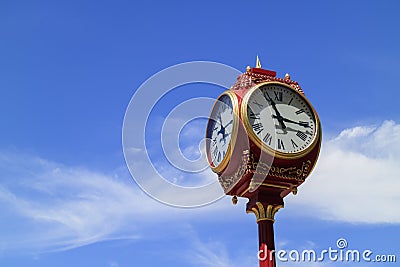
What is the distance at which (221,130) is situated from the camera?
17.7 m

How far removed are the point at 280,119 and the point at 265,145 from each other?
1.08 metres

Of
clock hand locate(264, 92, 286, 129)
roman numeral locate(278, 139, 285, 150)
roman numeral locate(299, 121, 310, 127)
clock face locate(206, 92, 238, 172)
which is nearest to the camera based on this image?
roman numeral locate(278, 139, 285, 150)

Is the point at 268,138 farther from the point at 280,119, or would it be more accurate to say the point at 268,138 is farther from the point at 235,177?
the point at 235,177

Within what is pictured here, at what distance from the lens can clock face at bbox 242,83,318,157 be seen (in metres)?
16.6

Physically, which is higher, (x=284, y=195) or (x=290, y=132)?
(x=290, y=132)

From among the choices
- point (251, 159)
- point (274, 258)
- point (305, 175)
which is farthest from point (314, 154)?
point (274, 258)

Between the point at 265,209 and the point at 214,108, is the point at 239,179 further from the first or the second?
the point at 214,108

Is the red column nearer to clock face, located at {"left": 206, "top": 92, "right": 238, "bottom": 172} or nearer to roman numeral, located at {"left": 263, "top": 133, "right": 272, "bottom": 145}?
clock face, located at {"left": 206, "top": 92, "right": 238, "bottom": 172}

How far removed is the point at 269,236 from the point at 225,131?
2976 mm

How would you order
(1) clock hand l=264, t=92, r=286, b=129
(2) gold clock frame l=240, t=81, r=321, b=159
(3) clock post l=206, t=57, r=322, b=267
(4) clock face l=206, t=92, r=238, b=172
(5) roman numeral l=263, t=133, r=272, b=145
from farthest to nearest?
(1) clock hand l=264, t=92, r=286, b=129, (4) clock face l=206, t=92, r=238, b=172, (5) roman numeral l=263, t=133, r=272, b=145, (3) clock post l=206, t=57, r=322, b=267, (2) gold clock frame l=240, t=81, r=321, b=159

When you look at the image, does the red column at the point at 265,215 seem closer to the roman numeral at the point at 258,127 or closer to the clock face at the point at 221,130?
the clock face at the point at 221,130

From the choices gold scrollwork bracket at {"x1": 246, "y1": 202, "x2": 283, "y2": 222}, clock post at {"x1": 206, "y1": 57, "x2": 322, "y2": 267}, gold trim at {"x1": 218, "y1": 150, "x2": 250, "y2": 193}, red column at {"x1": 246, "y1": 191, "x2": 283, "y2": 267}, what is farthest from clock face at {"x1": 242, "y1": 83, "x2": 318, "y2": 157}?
gold scrollwork bracket at {"x1": 246, "y1": 202, "x2": 283, "y2": 222}

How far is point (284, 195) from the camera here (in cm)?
1741

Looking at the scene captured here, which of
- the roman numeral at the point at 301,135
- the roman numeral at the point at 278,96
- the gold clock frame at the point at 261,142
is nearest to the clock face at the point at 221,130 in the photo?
the gold clock frame at the point at 261,142
